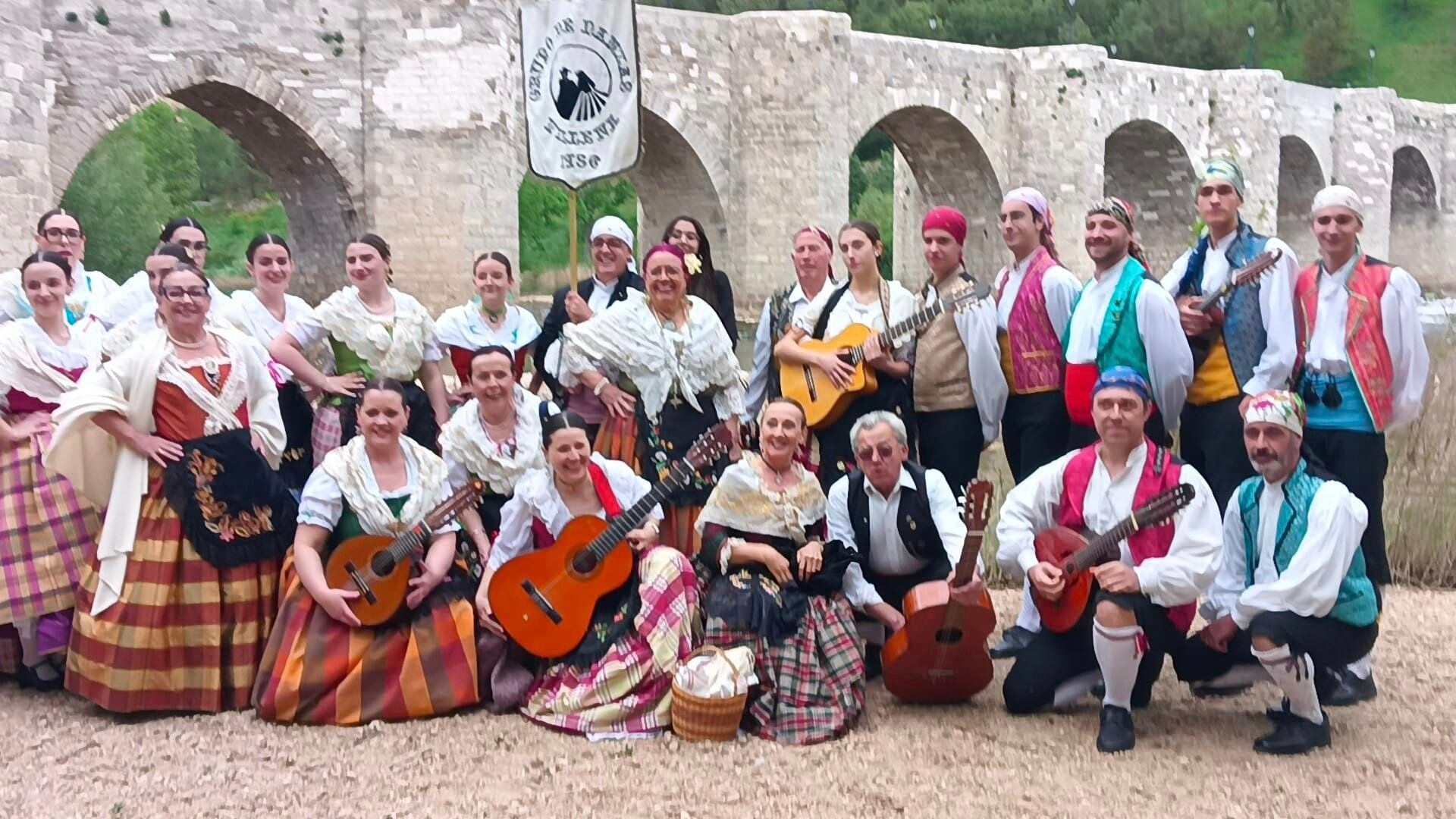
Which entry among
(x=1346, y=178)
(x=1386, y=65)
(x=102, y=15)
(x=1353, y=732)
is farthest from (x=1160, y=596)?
(x=1386, y=65)

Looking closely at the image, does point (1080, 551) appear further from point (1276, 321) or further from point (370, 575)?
point (370, 575)

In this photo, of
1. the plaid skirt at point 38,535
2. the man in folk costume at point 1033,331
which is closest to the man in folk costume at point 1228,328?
the man in folk costume at point 1033,331

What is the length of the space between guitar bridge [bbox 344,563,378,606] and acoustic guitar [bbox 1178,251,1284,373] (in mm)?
2586

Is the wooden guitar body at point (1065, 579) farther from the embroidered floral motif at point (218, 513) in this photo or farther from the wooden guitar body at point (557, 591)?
the embroidered floral motif at point (218, 513)

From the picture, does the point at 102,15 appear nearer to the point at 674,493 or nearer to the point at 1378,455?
the point at 674,493

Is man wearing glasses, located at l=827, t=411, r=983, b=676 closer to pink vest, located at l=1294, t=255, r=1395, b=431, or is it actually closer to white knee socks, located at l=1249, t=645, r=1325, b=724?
white knee socks, located at l=1249, t=645, r=1325, b=724

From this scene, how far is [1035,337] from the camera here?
451cm

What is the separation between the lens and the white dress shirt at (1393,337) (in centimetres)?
403

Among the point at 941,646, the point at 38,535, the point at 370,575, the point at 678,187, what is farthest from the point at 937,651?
the point at 678,187

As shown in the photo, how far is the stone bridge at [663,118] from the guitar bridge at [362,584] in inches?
307

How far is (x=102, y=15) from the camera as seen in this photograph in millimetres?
11586

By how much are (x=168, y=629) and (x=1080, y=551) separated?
2639 millimetres

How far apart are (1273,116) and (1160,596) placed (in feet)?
68.9

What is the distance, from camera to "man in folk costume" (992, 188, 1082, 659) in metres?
4.46
